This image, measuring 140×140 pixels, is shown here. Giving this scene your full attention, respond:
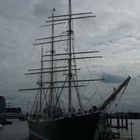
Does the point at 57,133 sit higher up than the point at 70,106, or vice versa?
the point at 70,106

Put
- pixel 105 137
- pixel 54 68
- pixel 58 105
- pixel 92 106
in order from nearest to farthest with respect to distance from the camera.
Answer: pixel 92 106 → pixel 105 137 → pixel 58 105 → pixel 54 68

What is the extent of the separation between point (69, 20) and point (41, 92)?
35058 mm

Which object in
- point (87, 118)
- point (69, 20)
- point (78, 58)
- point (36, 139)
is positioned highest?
point (69, 20)

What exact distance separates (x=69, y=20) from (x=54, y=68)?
776 inches

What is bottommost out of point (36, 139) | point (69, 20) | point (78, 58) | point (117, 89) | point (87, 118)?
point (36, 139)

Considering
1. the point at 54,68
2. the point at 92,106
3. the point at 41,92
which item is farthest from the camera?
the point at 41,92

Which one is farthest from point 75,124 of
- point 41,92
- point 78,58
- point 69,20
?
point 41,92

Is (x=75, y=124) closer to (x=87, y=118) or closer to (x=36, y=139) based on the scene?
(x=87, y=118)

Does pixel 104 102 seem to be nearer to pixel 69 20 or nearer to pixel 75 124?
pixel 75 124

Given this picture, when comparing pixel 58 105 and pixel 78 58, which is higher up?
pixel 78 58

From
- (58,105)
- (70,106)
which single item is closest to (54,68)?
(58,105)

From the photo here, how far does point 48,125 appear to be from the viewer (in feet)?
202

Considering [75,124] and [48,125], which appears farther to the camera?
[48,125]

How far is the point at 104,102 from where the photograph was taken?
51.8 metres
